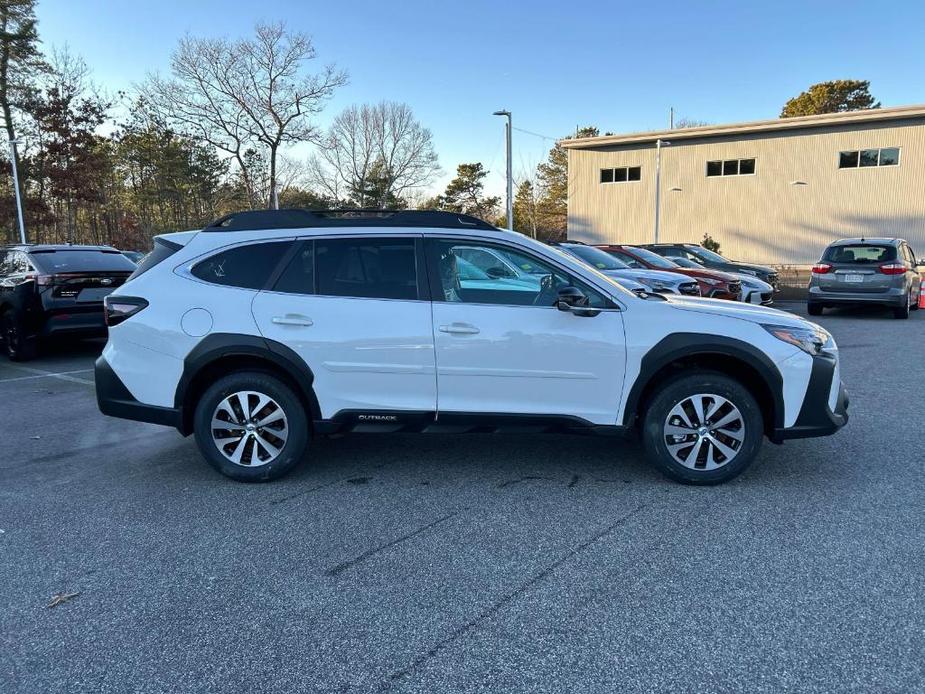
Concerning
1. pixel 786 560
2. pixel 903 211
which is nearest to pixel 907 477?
pixel 786 560

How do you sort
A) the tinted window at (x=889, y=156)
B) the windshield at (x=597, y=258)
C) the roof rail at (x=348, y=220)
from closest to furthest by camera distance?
1. the roof rail at (x=348, y=220)
2. the windshield at (x=597, y=258)
3. the tinted window at (x=889, y=156)

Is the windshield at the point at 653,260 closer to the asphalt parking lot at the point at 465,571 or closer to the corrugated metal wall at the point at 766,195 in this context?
the asphalt parking lot at the point at 465,571

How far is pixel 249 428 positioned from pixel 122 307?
3.92 feet

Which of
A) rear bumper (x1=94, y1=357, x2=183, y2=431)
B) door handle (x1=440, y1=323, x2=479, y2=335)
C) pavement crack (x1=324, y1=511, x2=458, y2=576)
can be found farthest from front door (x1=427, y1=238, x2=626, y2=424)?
rear bumper (x1=94, y1=357, x2=183, y2=431)

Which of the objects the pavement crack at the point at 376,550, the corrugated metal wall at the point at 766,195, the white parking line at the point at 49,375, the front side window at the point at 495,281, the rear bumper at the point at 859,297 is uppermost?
the corrugated metal wall at the point at 766,195

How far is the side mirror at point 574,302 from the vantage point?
406 cm

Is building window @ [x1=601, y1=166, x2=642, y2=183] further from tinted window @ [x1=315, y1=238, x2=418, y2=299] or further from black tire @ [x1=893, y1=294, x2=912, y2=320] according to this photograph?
tinted window @ [x1=315, y1=238, x2=418, y2=299]

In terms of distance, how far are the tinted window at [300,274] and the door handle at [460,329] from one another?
0.95m

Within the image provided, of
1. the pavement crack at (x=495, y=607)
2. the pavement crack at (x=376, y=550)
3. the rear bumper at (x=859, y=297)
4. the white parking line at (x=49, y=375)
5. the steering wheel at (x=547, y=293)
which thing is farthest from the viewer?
the rear bumper at (x=859, y=297)

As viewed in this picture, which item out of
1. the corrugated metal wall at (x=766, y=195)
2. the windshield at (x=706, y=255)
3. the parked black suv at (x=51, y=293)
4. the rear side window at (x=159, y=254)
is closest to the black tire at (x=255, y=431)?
the rear side window at (x=159, y=254)

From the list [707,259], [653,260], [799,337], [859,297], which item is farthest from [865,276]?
[799,337]

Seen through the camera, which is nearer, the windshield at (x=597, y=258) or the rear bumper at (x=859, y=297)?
the windshield at (x=597, y=258)

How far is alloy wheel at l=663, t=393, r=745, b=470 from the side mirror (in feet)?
2.79

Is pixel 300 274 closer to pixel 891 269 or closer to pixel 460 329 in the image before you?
pixel 460 329
